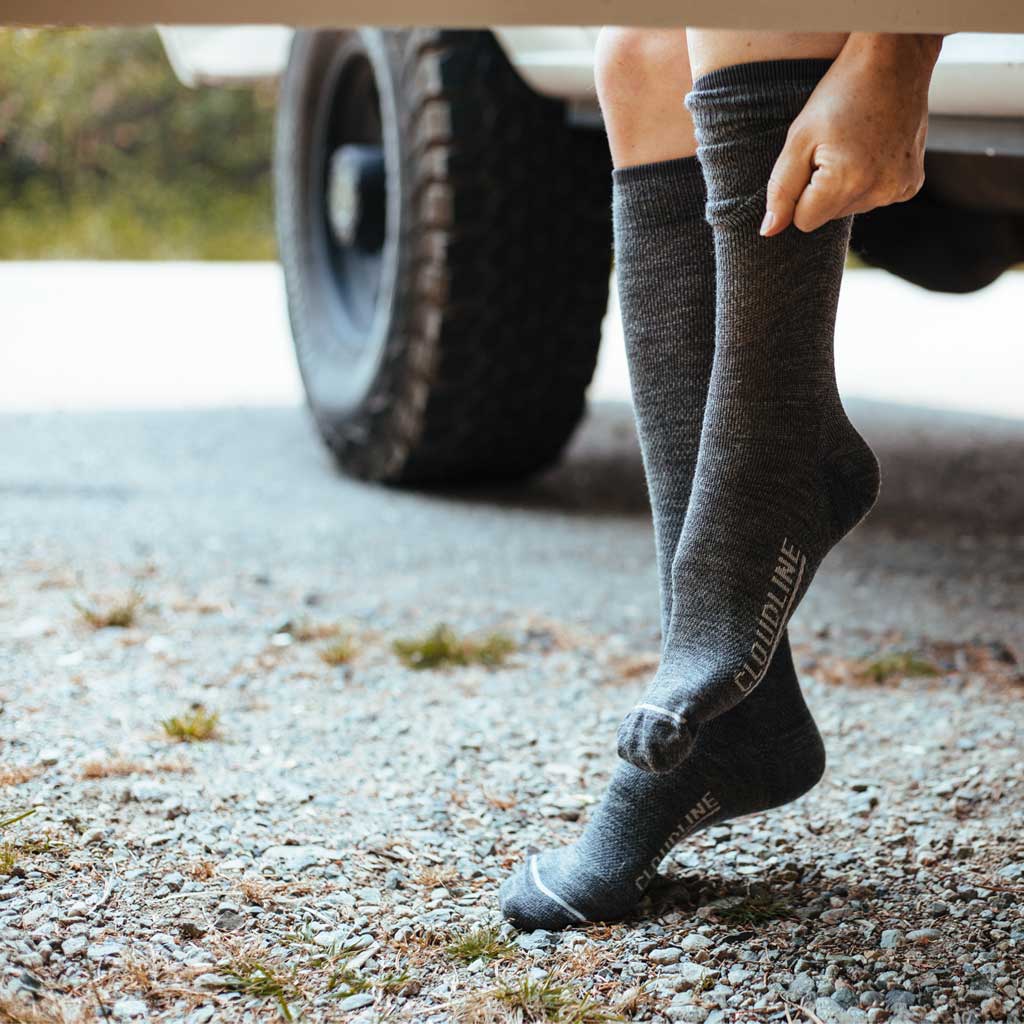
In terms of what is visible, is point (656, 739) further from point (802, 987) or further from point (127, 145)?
point (127, 145)

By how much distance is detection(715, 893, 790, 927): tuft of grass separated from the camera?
1.08 metres

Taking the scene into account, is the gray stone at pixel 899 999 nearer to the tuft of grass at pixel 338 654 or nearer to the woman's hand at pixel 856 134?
the woman's hand at pixel 856 134

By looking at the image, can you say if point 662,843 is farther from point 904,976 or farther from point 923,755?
point 923,755

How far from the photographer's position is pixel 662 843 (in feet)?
3.61

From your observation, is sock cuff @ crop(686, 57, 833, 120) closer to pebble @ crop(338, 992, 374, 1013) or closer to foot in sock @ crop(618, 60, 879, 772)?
foot in sock @ crop(618, 60, 879, 772)

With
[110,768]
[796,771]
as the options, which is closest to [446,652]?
[110,768]

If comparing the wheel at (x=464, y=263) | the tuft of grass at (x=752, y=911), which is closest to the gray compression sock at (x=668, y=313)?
the tuft of grass at (x=752, y=911)

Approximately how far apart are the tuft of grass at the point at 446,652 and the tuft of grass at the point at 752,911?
2.29ft

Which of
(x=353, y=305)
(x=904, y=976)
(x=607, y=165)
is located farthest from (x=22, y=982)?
(x=353, y=305)

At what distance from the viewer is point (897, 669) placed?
1768 millimetres

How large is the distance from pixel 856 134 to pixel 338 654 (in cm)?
106

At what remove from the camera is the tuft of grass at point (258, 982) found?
37.3 inches

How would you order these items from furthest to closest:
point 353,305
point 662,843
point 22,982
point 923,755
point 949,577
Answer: point 353,305
point 949,577
point 923,755
point 662,843
point 22,982

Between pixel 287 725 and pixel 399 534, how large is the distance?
902 millimetres
